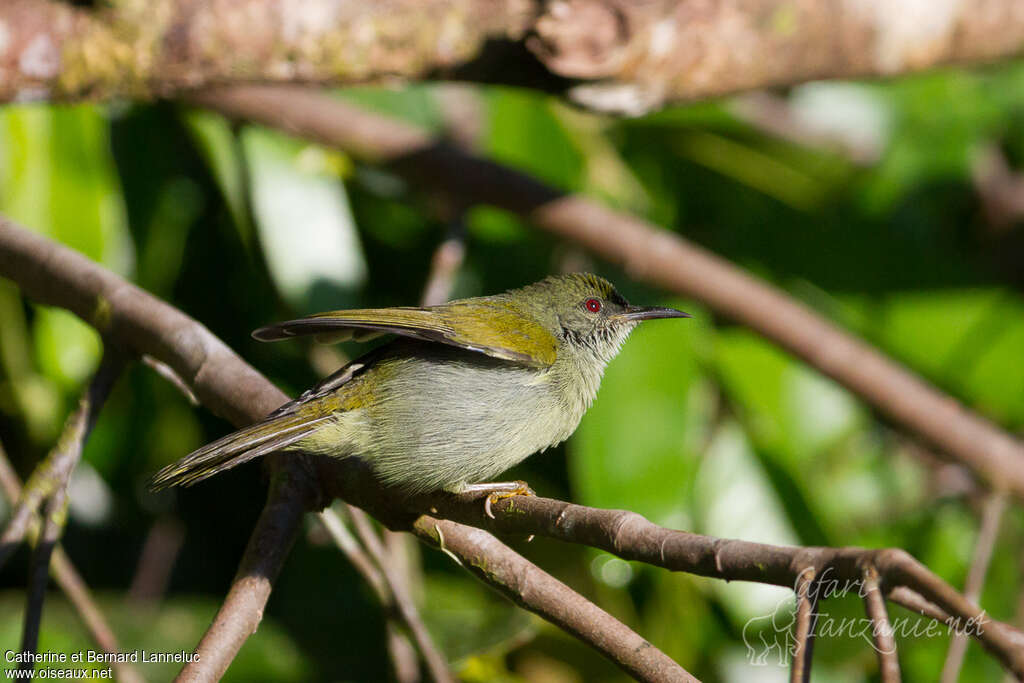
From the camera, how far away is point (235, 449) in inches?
98.0

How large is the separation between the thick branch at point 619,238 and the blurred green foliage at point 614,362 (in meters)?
0.15

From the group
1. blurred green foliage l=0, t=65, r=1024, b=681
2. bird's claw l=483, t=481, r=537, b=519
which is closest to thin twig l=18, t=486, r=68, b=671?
bird's claw l=483, t=481, r=537, b=519

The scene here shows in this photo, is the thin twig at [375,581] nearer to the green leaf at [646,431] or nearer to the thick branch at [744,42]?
the green leaf at [646,431]

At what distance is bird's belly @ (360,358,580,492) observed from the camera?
2797 mm

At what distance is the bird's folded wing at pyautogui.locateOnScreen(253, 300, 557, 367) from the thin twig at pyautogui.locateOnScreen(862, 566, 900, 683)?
1535 mm

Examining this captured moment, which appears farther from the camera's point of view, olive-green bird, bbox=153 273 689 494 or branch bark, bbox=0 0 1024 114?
branch bark, bbox=0 0 1024 114

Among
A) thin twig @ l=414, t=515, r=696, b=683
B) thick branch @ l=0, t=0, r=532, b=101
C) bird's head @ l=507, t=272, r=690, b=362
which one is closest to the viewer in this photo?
thin twig @ l=414, t=515, r=696, b=683

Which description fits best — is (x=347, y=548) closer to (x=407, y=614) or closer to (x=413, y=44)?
(x=407, y=614)

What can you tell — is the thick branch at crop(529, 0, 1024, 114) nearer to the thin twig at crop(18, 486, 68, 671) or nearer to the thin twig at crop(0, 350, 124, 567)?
the thin twig at crop(0, 350, 124, 567)

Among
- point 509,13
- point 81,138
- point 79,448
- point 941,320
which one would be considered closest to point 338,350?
point 81,138

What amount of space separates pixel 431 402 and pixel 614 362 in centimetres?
145

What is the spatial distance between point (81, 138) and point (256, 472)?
1.61m

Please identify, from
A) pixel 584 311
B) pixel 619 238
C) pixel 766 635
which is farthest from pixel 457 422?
pixel 766 635

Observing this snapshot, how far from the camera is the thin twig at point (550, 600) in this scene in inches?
73.5
